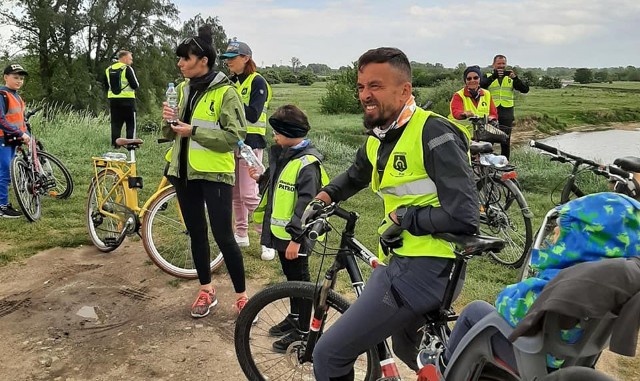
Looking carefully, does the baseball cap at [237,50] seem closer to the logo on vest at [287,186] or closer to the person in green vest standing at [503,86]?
the logo on vest at [287,186]

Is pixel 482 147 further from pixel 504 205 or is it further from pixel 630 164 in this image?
pixel 630 164

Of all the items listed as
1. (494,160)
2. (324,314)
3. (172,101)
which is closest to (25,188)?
(172,101)

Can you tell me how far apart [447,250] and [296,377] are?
4.40ft

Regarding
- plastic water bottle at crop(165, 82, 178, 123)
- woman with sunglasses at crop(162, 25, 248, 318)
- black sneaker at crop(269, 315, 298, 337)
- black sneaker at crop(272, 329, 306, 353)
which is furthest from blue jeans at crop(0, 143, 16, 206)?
black sneaker at crop(272, 329, 306, 353)

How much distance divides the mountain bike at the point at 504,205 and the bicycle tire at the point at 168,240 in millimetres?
2795

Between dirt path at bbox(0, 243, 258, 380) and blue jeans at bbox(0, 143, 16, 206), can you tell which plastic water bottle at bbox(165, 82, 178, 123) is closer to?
dirt path at bbox(0, 243, 258, 380)

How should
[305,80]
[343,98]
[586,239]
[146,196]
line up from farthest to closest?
[305,80], [343,98], [146,196], [586,239]

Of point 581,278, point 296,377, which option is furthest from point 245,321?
point 581,278

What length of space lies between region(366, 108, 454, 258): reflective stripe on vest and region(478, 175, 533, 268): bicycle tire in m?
3.19

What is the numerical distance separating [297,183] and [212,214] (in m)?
0.85

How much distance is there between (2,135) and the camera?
6.57 meters

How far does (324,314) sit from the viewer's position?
9.02ft

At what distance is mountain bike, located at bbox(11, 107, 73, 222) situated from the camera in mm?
6434

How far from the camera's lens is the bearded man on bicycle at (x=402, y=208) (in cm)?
217
